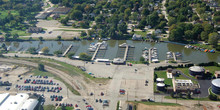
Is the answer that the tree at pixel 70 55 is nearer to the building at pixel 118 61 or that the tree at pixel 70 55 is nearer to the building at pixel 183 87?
the building at pixel 118 61

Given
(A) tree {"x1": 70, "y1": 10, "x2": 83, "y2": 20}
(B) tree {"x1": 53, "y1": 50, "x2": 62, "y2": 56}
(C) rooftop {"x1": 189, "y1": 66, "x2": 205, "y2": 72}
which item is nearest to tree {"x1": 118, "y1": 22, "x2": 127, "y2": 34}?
(B) tree {"x1": 53, "y1": 50, "x2": 62, "y2": 56}

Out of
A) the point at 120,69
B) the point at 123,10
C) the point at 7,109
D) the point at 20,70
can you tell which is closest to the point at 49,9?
the point at 123,10

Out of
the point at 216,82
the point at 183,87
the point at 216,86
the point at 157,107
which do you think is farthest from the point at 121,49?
the point at 216,86

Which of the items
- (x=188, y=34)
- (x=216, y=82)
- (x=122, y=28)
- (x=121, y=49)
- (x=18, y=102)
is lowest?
(x=18, y=102)

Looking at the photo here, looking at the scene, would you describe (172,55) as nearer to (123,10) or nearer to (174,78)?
(174,78)

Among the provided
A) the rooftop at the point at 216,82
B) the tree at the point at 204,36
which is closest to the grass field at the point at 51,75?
the rooftop at the point at 216,82

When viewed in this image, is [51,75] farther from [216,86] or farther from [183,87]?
[216,86]
